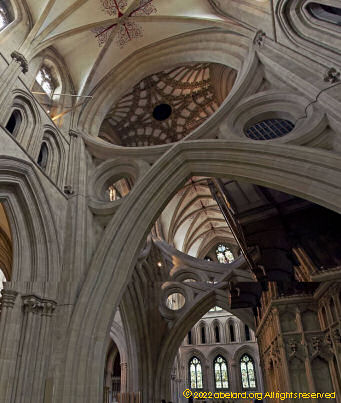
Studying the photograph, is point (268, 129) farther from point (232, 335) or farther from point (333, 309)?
point (232, 335)

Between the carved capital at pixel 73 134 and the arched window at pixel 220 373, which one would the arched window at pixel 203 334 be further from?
the carved capital at pixel 73 134

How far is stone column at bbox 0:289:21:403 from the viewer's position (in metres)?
6.52

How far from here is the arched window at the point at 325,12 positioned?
871 centimetres

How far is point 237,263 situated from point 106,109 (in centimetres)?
1024

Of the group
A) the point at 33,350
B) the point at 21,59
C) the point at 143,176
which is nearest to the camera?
the point at 33,350

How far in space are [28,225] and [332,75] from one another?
8.47 m

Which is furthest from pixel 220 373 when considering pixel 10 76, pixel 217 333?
pixel 10 76

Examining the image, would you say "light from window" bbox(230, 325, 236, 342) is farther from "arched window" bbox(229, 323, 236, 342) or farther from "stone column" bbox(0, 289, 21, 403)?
"stone column" bbox(0, 289, 21, 403)

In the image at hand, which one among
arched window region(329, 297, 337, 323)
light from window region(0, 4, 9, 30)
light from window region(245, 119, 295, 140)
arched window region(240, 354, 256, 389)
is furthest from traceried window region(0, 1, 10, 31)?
arched window region(240, 354, 256, 389)

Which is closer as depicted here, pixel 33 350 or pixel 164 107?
pixel 33 350

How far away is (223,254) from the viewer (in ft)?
93.4

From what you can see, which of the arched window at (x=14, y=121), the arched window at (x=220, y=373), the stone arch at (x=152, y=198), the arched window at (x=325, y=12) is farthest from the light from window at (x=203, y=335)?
the arched window at (x=325, y=12)

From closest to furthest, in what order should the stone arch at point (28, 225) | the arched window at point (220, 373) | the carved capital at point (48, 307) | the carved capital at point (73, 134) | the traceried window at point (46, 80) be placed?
the carved capital at point (48, 307) < the stone arch at point (28, 225) < the carved capital at point (73, 134) < the traceried window at point (46, 80) < the arched window at point (220, 373)

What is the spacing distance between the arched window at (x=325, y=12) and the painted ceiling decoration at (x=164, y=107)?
6462 millimetres
